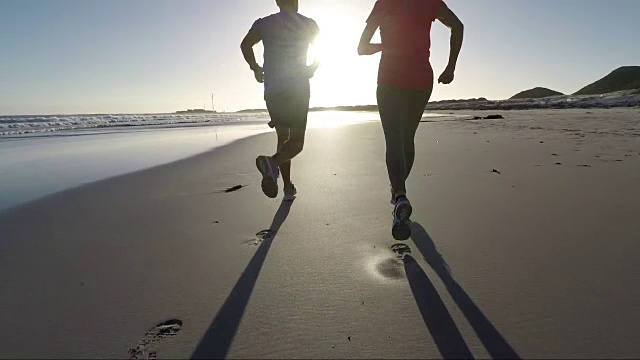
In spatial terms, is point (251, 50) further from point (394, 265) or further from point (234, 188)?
point (394, 265)

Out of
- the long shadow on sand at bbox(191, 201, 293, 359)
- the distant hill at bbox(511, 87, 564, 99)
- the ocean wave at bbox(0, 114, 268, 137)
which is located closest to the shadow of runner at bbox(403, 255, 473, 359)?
the long shadow on sand at bbox(191, 201, 293, 359)

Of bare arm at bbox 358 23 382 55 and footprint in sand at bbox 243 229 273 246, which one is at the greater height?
bare arm at bbox 358 23 382 55

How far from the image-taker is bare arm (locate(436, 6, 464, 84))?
261 centimetres

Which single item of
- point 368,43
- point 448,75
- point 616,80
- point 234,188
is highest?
point 616,80

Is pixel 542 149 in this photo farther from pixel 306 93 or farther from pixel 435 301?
pixel 435 301

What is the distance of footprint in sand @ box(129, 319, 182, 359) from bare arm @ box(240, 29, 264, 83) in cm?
248

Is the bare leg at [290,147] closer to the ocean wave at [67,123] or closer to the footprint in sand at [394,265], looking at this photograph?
the footprint in sand at [394,265]

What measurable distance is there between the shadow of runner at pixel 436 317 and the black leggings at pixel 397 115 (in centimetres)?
82

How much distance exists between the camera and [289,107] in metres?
3.39

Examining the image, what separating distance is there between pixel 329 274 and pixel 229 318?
53 cm

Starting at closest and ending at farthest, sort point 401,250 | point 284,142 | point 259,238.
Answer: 1. point 401,250
2. point 259,238
3. point 284,142

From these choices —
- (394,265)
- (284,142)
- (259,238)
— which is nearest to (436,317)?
(394,265)

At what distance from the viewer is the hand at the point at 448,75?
267cm

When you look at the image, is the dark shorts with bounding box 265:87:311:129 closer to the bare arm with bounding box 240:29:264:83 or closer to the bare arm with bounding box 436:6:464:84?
the bare arm with bounding box 240:29:264:83
